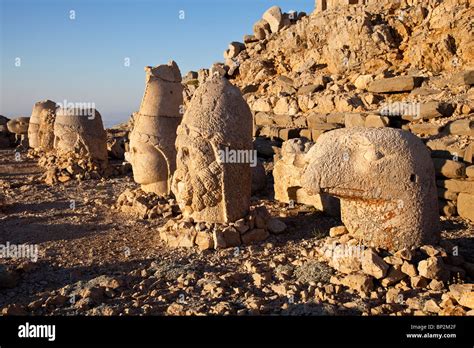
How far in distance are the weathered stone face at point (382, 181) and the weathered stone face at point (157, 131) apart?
377 cm

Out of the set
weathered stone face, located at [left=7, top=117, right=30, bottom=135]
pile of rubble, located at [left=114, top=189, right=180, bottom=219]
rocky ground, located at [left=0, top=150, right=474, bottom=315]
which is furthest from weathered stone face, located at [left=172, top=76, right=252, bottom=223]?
weathered stone face, located at [left=7, top=117, right=30, bottom=135]

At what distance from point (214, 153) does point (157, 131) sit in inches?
96.0

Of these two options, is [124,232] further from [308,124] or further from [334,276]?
[308,124]

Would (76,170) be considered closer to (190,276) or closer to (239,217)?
(239,217)

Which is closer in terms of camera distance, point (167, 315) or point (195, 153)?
point (167, 315)

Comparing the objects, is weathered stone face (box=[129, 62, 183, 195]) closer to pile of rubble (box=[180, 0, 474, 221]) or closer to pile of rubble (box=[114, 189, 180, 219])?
pile of rubble (box=[114, 189, 180, 219])

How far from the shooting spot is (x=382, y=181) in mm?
4434

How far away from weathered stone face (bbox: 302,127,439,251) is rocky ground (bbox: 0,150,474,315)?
33 cm

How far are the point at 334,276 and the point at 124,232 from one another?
3498mm

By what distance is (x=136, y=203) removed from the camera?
7.46 m

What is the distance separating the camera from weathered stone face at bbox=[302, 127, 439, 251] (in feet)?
14.5

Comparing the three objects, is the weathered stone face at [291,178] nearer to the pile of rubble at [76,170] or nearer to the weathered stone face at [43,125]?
the pile of rubble at [76,170]

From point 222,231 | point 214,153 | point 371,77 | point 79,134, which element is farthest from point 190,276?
point 371,77
